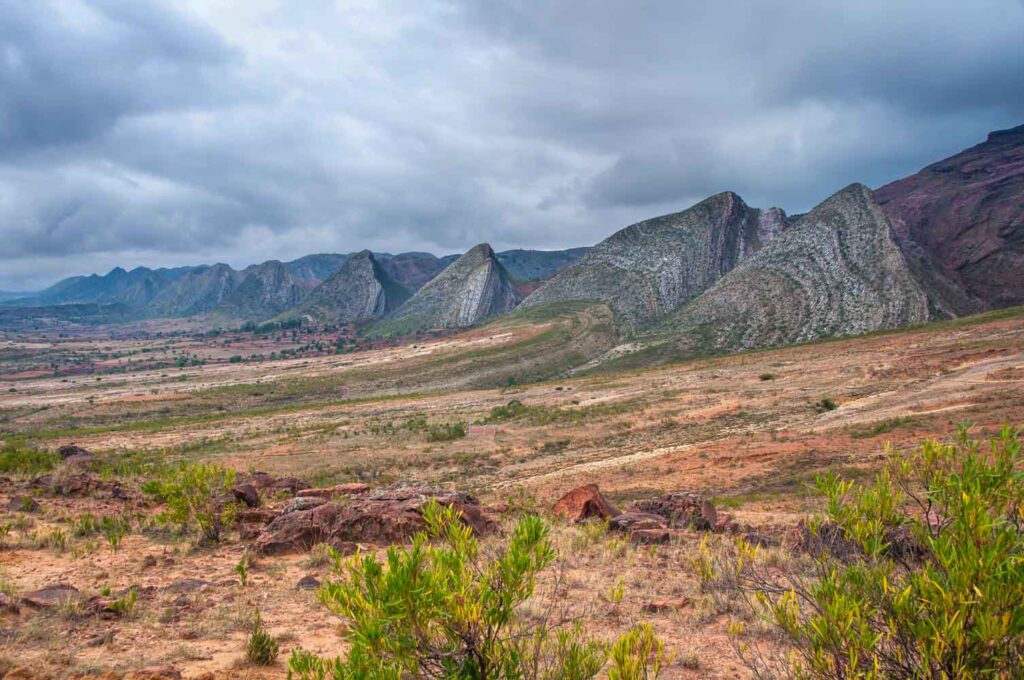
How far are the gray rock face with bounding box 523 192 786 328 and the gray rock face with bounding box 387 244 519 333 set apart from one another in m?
26.6

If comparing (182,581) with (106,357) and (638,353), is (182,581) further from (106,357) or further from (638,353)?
(106,357)

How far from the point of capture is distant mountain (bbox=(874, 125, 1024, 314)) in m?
64.9

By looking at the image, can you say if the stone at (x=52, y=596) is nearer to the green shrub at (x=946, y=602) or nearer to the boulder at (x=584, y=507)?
the green shrub at (x=946, y=602)

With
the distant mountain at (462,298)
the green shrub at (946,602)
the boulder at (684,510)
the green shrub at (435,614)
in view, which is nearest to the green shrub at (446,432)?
the boulder at (684,510)

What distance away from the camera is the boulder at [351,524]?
8875 mm

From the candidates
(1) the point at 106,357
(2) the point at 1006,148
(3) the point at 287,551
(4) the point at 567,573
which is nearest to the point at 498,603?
(4) the point at 567,573

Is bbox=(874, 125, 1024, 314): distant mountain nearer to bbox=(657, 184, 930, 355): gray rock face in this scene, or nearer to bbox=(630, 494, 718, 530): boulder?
bbox=(657, 184, 930, 355): gray rock face

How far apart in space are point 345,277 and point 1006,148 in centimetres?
16200

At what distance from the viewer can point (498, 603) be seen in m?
3.15

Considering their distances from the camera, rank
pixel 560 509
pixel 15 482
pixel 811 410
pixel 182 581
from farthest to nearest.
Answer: pixel 811 410, pixel 15 482, pixel 560 509, pixel 182 581

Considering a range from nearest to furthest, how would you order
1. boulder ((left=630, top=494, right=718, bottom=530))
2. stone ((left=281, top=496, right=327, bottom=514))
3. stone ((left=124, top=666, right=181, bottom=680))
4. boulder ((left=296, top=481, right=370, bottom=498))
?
stone ((left=124, top=666, right=181, bottom=680)) → stone ((left=281, top=496, right=327, bottom=514)) → boulder ((left=630, top=494, right=718, bottom=530)) → boulder ((left=296, top=481, right=370, bottom=498))

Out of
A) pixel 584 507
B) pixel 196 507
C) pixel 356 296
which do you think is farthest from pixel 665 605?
pixel 356 296

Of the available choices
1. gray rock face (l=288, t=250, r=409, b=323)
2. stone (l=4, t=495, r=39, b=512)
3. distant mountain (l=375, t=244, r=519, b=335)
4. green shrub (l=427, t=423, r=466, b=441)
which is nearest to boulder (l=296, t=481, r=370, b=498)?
stone (l=4, t=495, r=39, b=512)

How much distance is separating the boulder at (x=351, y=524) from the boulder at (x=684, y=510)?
12.0 ft
